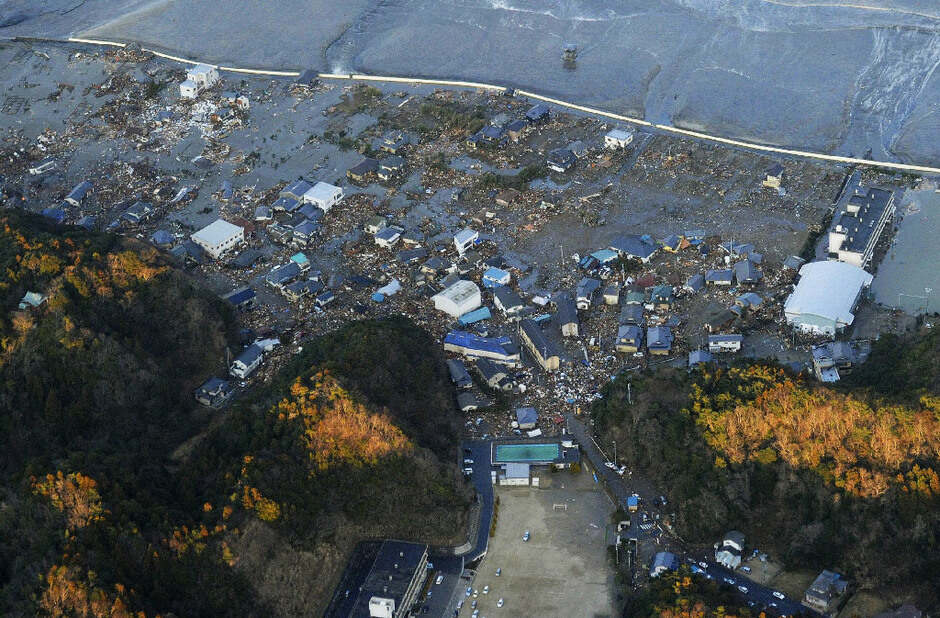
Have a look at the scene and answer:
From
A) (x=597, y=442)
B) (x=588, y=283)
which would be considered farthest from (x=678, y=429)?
(x=588, y=283)

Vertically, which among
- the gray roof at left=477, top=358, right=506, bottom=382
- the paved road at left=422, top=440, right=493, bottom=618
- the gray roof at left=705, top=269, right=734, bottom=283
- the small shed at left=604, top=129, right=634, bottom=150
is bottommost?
the paved road at left=422, top=440, right=493, bottom=618

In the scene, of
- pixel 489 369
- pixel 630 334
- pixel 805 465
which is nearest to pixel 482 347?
pixel 489 369

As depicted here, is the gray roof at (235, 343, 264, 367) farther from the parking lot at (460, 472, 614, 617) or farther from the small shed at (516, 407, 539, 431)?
the parking lot at (460, 472, 614, 617)

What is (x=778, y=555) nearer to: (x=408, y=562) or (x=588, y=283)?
(x=408, y=562)

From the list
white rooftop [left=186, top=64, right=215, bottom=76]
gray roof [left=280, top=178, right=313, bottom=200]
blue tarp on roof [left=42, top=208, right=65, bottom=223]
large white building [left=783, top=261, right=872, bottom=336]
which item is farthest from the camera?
white rooftop [left=186, top=64, right=215, bottom=76]

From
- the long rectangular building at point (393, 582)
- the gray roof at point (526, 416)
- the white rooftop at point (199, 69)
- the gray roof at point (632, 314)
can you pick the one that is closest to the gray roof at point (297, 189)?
the white rooftop at point (199, 69)

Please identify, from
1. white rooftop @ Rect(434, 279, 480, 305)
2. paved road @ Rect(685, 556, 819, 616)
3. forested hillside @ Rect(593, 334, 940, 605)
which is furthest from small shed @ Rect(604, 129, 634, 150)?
paved road @ Rect(685, 556, 819, 616)

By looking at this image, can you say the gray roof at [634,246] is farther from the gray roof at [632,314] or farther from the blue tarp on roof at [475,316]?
the blue tarp on roof at [475,316]
